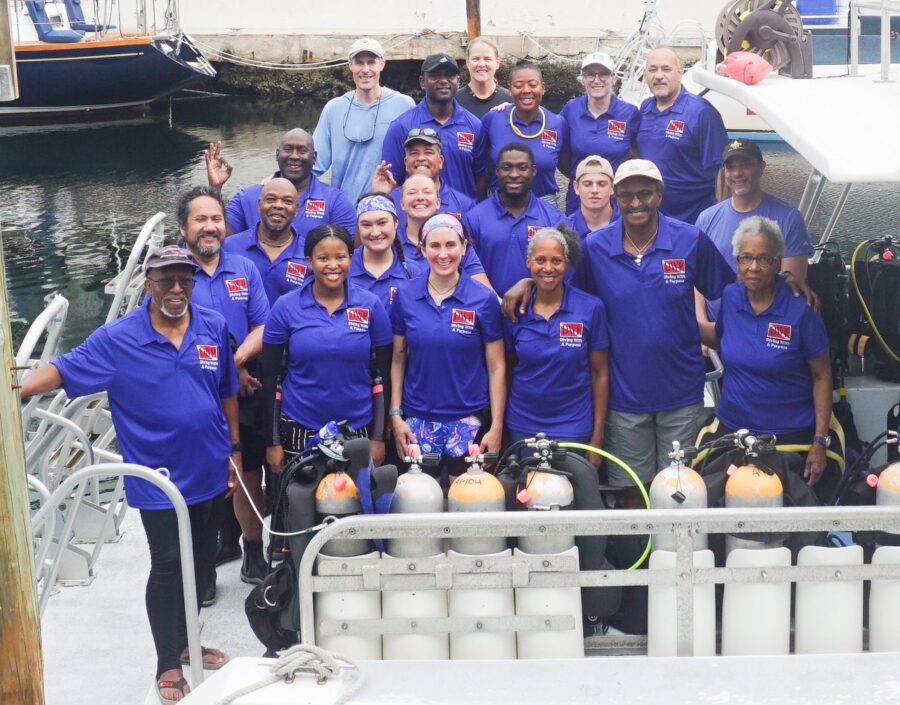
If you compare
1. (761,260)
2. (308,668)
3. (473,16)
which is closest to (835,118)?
(761,260)

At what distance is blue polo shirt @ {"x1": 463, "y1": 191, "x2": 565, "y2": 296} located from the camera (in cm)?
586

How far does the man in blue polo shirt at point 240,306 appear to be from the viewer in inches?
209

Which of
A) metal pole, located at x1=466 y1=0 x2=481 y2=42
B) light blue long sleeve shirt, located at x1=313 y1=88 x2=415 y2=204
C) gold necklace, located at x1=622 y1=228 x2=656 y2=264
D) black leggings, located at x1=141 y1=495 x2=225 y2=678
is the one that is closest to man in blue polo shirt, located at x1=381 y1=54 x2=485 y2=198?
light blue long sleeve shirt, located at x1=313 y1=88 x2=415 y2=204

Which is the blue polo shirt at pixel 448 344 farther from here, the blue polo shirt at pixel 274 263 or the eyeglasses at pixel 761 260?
the eyeglasses at pixel 761 260

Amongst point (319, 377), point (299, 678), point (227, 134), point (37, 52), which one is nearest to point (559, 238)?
point (319, 377)

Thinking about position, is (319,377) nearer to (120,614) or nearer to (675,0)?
(120,614)

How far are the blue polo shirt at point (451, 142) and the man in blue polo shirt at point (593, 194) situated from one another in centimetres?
106

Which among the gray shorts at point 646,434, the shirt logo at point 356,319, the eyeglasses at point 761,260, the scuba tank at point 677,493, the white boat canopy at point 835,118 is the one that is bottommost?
the gray shorts at point 646,434

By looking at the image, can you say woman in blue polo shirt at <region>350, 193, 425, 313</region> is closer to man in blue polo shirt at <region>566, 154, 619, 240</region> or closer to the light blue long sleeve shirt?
man in blue polo shirt at <region>566, 154, 619, 240</region>

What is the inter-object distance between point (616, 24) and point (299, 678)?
23.8 metres

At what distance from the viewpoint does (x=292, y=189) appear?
5.67 m

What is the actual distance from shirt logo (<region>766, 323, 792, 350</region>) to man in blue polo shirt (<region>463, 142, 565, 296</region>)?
136 cm

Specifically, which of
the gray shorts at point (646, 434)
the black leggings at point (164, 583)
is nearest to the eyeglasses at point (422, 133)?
the gray shorts at point (646, 434)

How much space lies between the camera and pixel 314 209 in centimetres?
606
